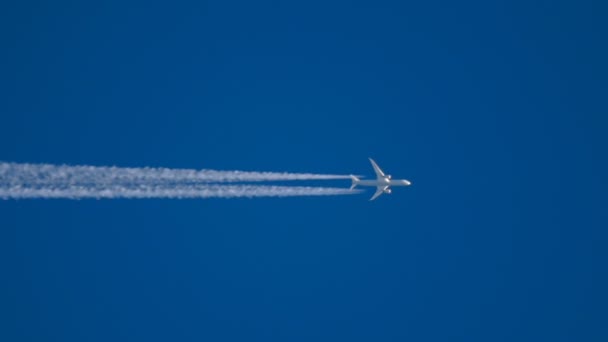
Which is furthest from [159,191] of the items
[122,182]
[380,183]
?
[380,183]

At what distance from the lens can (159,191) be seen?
154ft

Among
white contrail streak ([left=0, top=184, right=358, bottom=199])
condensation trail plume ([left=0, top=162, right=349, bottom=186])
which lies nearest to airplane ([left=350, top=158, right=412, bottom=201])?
white contrail streak ([left=0, top=184, right=358, bottom=199])

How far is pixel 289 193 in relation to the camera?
2228 inches

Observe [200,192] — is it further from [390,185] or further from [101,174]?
[390,185]

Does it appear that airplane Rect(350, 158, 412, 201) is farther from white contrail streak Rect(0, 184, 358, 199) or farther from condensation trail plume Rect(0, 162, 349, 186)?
condensation trail plume Rect(0, 162, 349, 186)

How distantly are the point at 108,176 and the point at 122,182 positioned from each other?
1.05 meters

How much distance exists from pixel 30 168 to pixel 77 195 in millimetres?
3305

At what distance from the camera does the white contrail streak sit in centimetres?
3891

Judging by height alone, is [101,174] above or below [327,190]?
below

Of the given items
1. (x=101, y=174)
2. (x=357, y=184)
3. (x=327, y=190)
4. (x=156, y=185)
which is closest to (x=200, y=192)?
(x=156, y=185)

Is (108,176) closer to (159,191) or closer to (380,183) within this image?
(159,191)

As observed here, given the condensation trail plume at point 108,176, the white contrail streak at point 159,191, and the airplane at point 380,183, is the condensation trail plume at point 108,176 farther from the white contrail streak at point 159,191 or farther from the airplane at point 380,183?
the airplane at point 380,183

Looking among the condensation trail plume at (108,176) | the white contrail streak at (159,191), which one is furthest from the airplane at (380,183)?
the condensation trail plume at (108,176)

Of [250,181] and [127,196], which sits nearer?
[127,196]
